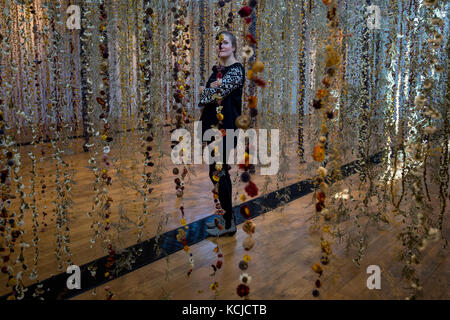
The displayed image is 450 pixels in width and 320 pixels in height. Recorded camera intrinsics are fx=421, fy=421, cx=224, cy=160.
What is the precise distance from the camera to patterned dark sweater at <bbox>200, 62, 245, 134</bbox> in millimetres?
2434

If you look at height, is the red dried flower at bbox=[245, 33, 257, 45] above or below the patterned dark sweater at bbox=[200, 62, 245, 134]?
above

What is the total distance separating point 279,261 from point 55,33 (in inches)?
69.0

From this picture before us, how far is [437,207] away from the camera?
3.34 metres

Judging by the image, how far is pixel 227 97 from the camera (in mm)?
2512

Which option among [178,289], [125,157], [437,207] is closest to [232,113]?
[178,289]

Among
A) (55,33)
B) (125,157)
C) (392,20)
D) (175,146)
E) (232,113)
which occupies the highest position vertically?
(392,20)

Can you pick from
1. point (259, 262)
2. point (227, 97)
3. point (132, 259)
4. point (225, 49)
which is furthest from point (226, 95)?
point (132, 259)

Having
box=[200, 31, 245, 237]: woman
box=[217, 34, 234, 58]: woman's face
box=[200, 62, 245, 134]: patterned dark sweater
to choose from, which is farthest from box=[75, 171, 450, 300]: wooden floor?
box=[217, 34, 234, 58]: woman's face

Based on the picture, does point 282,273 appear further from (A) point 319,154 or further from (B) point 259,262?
(A) point 319,154

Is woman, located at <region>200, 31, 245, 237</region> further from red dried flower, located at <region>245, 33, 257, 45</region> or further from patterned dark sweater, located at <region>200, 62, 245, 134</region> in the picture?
red dried flower, located at <region>245, 33, 257, 45</region>

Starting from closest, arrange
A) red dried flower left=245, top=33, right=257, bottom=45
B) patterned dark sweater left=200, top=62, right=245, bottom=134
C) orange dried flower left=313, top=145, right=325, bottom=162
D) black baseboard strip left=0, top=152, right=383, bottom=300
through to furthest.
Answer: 1. red dried flower left=245, top=33, right=257, bottom=45
2. orange dried flower left=313, top=145, right=325, bottom=162
3. black baseboard strip left=0, top=152, right=383, bottom=300
4. patterned dark sweater left=200, top=62, right=245, bottom=134

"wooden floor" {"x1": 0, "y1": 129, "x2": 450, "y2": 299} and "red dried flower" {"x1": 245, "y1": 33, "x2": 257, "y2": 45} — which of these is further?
"wooden floor" {"x1": 0, "y1": 129, "x2": 450, "y2": 299}

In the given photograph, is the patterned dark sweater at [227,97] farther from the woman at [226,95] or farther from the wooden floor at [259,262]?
the wooden floor at [259,262]
